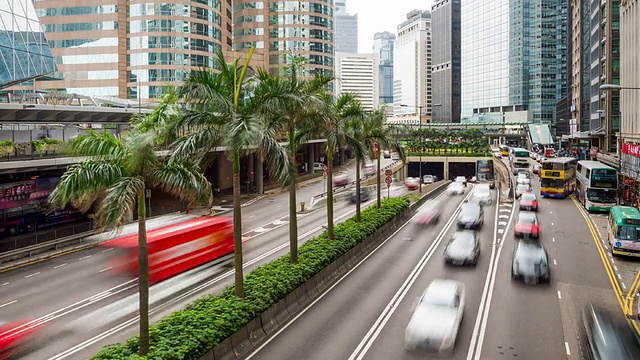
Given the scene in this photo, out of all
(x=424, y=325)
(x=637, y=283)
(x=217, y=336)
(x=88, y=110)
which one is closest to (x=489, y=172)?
(x=637, y=283)

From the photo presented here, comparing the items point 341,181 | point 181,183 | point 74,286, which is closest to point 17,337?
point 74,286

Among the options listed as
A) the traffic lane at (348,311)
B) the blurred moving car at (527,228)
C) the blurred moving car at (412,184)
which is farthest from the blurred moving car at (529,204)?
the blurred moving car at (412,184)

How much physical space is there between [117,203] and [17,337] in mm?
9656

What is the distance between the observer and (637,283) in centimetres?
2650

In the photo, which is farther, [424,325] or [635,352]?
[424,325]

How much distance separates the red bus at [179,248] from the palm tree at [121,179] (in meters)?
11.5

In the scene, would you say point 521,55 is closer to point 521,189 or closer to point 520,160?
point 520,160

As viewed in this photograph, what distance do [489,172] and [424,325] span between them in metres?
67.4

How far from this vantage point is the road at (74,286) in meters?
21.8

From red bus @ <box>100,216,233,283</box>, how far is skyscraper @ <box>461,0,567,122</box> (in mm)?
157806

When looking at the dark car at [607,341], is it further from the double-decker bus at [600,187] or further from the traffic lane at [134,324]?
the double-decker bus at [600,187]

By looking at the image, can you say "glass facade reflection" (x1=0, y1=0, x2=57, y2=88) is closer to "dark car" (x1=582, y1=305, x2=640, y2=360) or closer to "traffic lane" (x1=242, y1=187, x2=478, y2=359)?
"traffic lane" (x1=242, y1=187, x2=478, y2=359)

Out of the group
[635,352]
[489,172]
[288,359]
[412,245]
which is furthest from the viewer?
[489,172]

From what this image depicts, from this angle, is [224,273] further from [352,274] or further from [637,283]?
[637,283]
